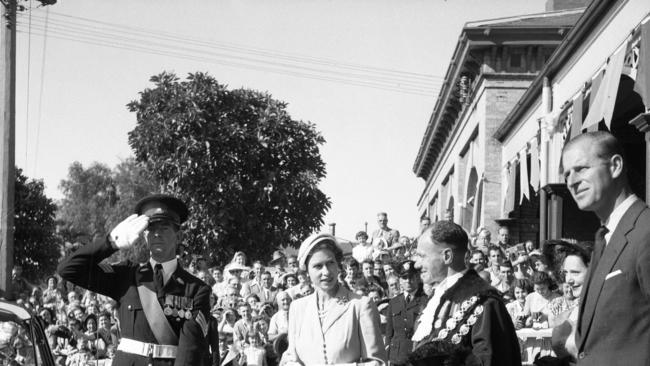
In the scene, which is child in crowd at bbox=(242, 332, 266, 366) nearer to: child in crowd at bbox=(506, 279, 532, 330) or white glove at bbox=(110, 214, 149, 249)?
child in crowd at bbox=(506, 279, 532, 330)

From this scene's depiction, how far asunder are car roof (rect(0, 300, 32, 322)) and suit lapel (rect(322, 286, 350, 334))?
1965mm

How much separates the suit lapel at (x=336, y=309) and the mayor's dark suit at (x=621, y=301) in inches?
66.4

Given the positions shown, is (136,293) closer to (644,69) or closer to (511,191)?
(644,69)

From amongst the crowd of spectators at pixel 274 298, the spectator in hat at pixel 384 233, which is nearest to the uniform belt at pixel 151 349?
the crowd of spectators at pixel 274 298

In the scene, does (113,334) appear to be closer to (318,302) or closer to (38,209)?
(318,302)

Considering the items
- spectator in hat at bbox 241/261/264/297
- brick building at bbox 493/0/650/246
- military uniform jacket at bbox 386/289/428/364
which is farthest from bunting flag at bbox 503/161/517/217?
military uniform jacket at bbox 386/289/428/364

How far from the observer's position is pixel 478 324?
4.99 metres

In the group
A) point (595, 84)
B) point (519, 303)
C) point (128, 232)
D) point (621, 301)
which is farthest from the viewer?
point (595, 84)

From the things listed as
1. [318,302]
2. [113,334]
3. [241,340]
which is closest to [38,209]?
[113,334]

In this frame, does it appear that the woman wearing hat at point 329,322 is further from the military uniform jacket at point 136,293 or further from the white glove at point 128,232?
the white glove at point 128,232

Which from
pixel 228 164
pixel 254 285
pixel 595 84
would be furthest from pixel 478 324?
pixel 228 164

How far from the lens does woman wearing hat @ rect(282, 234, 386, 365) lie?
5.61 m

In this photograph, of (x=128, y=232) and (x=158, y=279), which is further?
(x=158, y=279)

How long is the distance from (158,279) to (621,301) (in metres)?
2.76
